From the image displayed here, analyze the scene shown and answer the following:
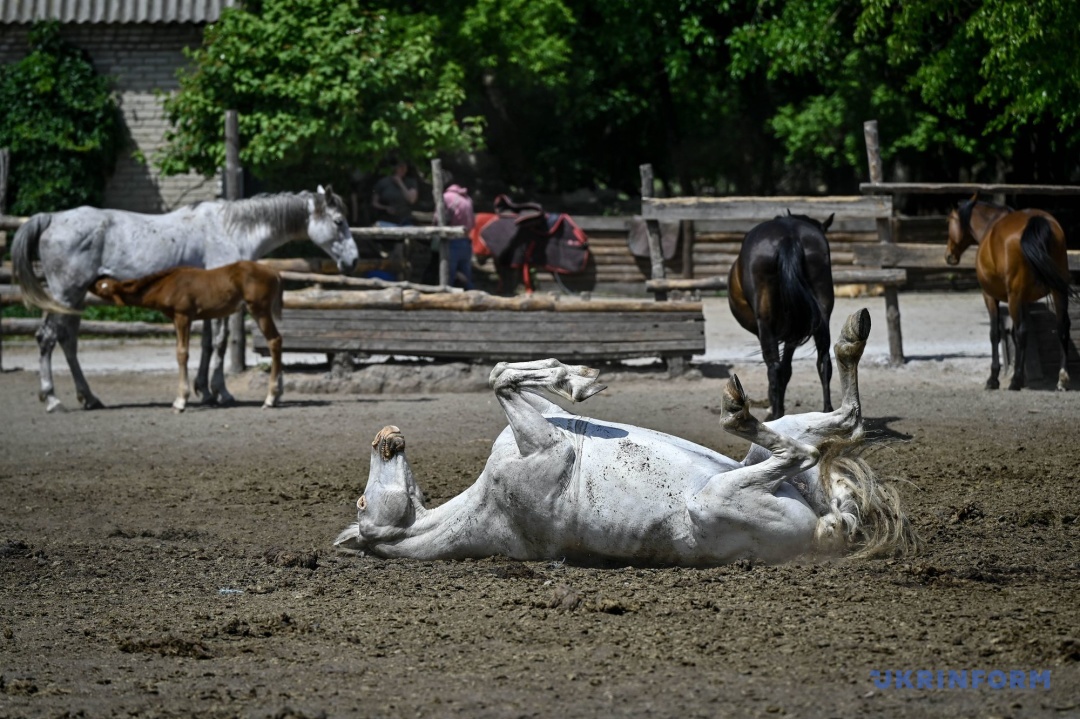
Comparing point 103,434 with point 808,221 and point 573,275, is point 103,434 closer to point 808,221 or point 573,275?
point 808,221

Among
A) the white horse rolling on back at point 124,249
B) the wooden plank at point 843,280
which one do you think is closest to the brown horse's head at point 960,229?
the wooden plank at point 843,280

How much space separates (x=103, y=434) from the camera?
10680 mm

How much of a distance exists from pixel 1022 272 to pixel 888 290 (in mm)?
2742

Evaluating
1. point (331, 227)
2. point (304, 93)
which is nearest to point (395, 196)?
point (304, 93)

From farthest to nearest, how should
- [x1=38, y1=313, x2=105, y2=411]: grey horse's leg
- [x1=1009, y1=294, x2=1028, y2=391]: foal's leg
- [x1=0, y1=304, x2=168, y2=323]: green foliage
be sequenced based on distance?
[x1=0, y1=304, x2=168, y2=323]: green foliage < [x1=38, y1=313, x2=105, y2=411]: grey horse's leg < [x1=1009, y1=294, x2=1028, y2=391]: foal's leg

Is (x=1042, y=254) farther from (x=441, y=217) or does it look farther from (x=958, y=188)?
(x=441, y=217)

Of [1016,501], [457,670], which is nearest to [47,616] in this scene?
[457,670]

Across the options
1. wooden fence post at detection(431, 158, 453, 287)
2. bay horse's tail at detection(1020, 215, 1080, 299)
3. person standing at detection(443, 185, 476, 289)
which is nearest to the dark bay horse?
bay horse's tail at detection(1020, 215, 1080, 299)

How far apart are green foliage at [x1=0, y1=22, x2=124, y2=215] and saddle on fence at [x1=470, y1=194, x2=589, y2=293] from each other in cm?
634

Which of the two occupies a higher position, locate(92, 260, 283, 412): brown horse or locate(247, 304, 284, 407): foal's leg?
locate(92, 260, 283, 412): brown horse

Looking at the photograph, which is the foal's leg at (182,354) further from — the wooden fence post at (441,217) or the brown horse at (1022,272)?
the brown horse at (1022,272)

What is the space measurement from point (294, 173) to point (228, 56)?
235cm

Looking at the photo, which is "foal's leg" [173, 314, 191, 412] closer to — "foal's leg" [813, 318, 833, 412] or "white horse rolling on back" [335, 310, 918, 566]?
"foal's leg" [813, 318, 833, 412]

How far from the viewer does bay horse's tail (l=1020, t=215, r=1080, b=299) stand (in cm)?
1208
